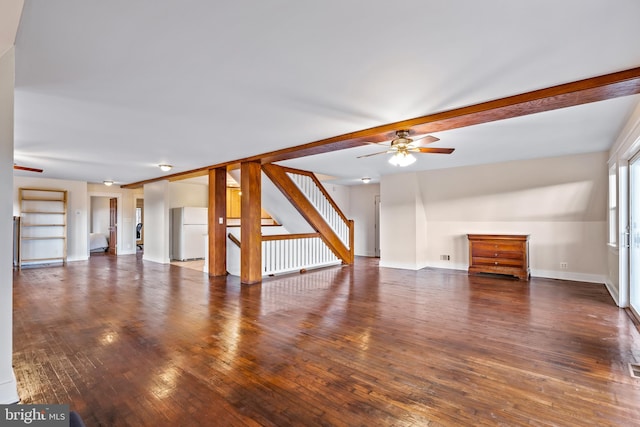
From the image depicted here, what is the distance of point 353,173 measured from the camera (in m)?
7.85

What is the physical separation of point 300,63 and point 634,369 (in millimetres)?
3563

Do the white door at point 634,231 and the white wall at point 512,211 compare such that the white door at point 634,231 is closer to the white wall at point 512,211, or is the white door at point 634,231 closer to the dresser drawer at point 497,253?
the white wall at point 512,211

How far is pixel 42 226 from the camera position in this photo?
8250 mm

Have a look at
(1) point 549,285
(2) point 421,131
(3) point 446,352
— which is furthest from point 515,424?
(1) point 549,285

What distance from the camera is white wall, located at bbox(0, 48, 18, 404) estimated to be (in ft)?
6.61

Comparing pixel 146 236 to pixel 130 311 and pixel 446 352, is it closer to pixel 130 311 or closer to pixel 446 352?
pixel 130 311

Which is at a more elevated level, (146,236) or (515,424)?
(146,236)

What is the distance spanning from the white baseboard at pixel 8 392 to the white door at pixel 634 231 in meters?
6.09

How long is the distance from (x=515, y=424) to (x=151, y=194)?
31.9 ft

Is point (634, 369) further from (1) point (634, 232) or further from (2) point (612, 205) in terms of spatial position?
(2) point (612, 205)

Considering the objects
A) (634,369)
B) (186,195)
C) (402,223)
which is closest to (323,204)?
(402,223)

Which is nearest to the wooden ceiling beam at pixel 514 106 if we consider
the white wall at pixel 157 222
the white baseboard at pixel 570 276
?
the white baseboard at pixel 570 276

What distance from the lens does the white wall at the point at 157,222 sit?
856cm

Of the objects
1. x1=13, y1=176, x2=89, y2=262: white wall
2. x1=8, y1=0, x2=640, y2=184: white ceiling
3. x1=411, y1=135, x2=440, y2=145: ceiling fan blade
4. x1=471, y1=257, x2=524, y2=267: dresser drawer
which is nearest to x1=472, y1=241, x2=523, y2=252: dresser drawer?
x1=471, y1=257, x2=524, y2=267: dresser drawer
